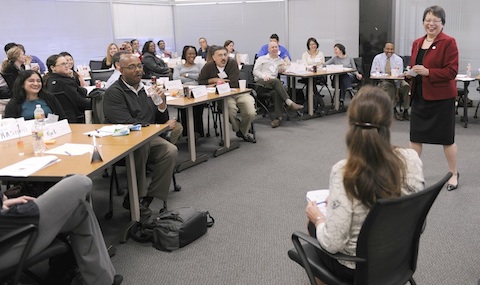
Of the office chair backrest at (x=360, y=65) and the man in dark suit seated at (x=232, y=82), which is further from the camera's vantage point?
the office chair backrest at (x=360, y=65)

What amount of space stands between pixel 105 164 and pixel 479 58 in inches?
306

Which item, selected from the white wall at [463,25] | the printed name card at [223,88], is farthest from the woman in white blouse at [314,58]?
the printed name card at [223,88]

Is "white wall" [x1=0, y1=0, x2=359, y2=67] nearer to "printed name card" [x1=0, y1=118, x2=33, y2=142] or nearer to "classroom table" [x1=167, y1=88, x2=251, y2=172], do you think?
"classroom table" [x1=167, y1=88, x2=251, y2=172]

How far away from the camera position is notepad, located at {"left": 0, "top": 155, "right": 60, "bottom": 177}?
8.09 ft

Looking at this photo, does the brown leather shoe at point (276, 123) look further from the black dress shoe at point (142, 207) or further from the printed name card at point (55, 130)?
the printed name card at point (55, 130)

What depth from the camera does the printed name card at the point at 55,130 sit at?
333 cm

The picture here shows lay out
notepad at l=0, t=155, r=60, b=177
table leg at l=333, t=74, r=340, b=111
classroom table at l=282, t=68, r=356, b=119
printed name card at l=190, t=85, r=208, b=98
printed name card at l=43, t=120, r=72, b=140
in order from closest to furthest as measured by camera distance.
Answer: notepad at l=0, t=155, r=60, b=177
printed name card at l=43, t=120, r=72, b=140
printed name card at l=190, t=85, r=208, b=98
classroom table at l=282, t=68, r=356, b=119
table leg at l=333, t=74, r=340, b=111

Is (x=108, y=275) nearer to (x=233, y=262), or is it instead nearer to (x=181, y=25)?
(x=233, y=262)

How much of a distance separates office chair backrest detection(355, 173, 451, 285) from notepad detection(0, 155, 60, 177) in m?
Answer: 1.81

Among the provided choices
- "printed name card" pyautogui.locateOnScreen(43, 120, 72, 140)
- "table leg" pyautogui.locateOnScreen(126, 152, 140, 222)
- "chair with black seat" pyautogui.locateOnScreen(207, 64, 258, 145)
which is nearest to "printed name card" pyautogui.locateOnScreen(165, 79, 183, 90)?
"chair with black seat" pyautogui.locateOnScreen(207, 64, 258, 145)

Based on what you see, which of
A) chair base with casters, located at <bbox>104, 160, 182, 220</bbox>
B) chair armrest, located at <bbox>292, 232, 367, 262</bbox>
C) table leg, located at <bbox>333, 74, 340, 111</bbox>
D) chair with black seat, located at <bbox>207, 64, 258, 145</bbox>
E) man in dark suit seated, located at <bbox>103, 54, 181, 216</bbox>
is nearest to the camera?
chair armrest, located at <bbox>292, 232, 367, 262</bbox>

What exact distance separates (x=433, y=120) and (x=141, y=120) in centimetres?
250

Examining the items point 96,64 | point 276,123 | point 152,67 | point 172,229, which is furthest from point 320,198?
point 96,64

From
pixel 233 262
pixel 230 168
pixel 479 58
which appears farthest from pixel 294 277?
pixel 479 58
